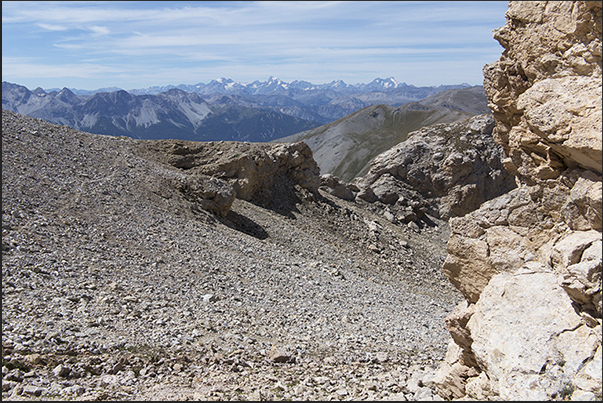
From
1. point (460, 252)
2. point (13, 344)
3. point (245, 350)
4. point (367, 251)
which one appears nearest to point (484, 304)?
point (460, 252)

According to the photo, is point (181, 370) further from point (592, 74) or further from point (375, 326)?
point (592, 74)

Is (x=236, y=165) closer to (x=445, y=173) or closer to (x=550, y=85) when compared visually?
(x=550, y=85)

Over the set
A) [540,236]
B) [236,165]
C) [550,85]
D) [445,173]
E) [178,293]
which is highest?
[550,85]

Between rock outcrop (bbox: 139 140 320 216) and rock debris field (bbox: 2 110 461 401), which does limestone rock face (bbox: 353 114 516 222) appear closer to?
rock outcrop (bbox: 139 140 320 216)

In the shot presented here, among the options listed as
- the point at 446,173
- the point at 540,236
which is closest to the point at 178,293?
the point at 540,236

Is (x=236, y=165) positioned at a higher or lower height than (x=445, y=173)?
higher

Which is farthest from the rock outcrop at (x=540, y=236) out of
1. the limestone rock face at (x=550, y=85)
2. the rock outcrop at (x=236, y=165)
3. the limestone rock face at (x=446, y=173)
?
the limestone rock face at (x=446, y=173)

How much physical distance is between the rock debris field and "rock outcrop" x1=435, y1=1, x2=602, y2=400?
10.3 feet

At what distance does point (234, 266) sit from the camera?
25.8m

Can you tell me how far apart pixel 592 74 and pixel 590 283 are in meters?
4.17

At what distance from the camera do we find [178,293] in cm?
2009

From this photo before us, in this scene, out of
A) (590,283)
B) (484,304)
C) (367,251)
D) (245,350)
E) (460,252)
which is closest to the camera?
(590,283)

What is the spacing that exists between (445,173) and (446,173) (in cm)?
16

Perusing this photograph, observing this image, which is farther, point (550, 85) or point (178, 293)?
point (178, 293)
